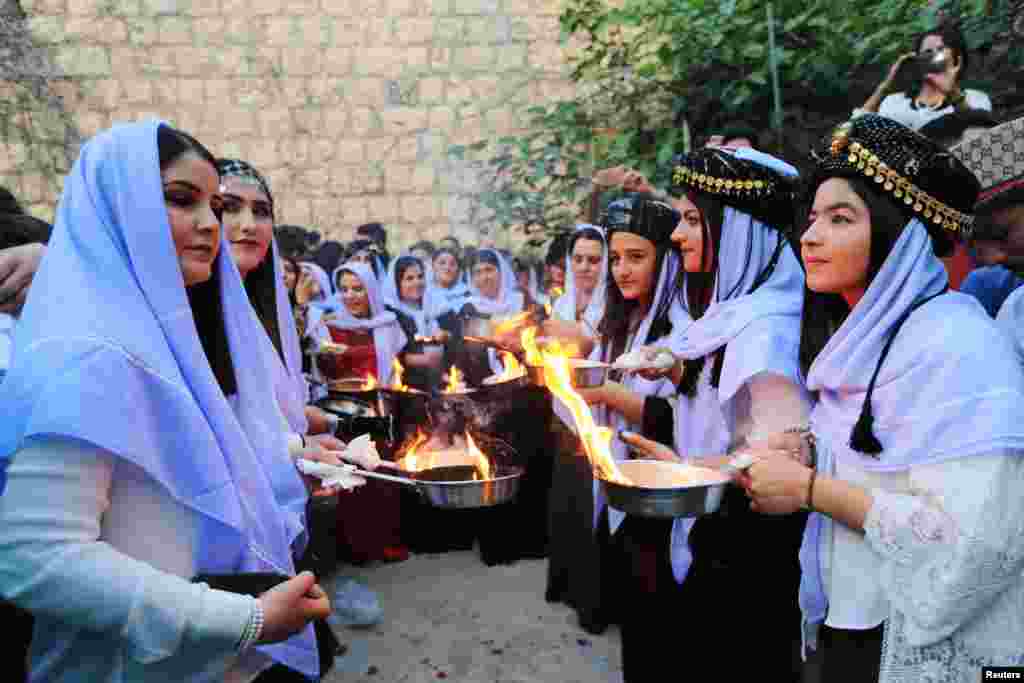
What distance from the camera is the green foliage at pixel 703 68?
6.11 meters

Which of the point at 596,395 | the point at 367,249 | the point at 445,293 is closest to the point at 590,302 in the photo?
the point at 596,395

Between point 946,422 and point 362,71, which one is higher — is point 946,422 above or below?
below

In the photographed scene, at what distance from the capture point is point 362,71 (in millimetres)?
11578

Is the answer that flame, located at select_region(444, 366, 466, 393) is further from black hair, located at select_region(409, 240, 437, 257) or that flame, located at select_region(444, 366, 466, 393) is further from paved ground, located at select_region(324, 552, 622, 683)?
black hair, located at select_region(409, 240, 437, 257)

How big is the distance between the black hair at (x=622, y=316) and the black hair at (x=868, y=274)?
40.0 inches

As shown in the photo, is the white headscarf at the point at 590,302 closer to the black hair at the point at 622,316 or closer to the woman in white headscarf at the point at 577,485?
the woman in white headscarf at the point at 577,485

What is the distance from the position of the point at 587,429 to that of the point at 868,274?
41.6 inches

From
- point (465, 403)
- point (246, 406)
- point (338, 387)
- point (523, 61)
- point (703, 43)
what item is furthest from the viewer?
point (523, 61)

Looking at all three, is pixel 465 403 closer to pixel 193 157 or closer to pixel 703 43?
pixel 193 157

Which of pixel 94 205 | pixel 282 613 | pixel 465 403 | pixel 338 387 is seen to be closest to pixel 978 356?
pixel 282 613

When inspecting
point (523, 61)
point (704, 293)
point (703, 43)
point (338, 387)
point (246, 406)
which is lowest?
point (338, 387)

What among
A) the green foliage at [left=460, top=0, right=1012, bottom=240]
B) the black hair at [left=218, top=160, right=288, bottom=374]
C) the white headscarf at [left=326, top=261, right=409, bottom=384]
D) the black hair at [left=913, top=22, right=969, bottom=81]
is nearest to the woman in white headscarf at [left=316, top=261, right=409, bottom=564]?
the white headscarf at [left=326, top=261, right=409, bottom=384]

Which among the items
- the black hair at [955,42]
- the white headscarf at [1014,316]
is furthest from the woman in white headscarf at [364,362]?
the black hair at [955,42]

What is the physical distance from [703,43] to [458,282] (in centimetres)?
448
